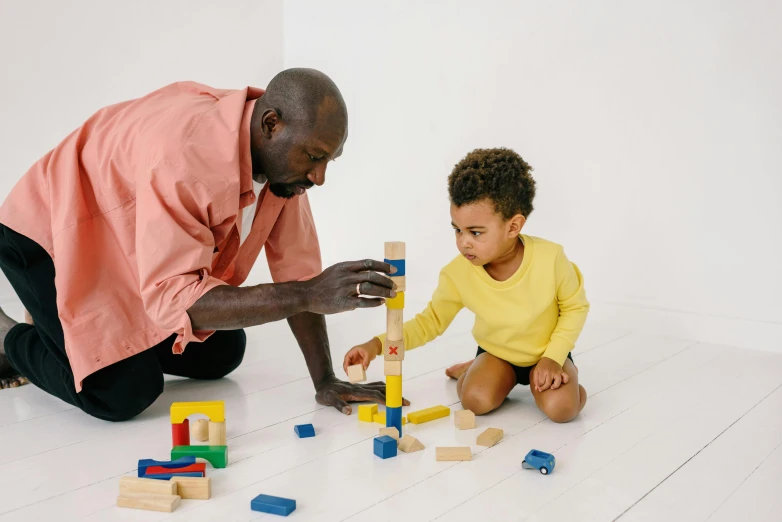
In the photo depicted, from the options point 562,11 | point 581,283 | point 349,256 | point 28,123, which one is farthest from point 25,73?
point 581,283

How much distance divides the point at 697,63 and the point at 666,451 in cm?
168

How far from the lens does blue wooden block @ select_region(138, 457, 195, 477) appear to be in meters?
1.56

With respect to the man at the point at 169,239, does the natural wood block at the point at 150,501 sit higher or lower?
lower

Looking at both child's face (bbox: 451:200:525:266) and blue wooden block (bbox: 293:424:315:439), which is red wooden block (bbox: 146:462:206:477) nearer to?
blue wooden block (bbox: 293:424:315:439)

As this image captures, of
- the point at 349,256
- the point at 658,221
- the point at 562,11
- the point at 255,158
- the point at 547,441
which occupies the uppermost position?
the point at 562,11

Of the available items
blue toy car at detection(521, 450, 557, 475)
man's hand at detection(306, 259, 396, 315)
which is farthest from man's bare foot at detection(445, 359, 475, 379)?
man's hand at detection(306, 259, 396, 315)

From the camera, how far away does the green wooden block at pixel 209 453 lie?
1632 millimetres

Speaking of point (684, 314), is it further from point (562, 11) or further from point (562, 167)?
point (562, 11)

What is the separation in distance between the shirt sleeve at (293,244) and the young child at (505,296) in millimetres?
335

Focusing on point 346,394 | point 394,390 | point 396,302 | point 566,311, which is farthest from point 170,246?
point 566,311

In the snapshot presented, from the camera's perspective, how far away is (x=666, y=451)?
5.73 feet

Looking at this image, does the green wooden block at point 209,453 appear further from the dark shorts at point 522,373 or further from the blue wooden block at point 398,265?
the dark shorts at point 522,373

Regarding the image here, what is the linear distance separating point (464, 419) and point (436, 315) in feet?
1.10

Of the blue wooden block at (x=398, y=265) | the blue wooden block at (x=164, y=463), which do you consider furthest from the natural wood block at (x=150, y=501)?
the blue wooden block at (x=398, y=265)
